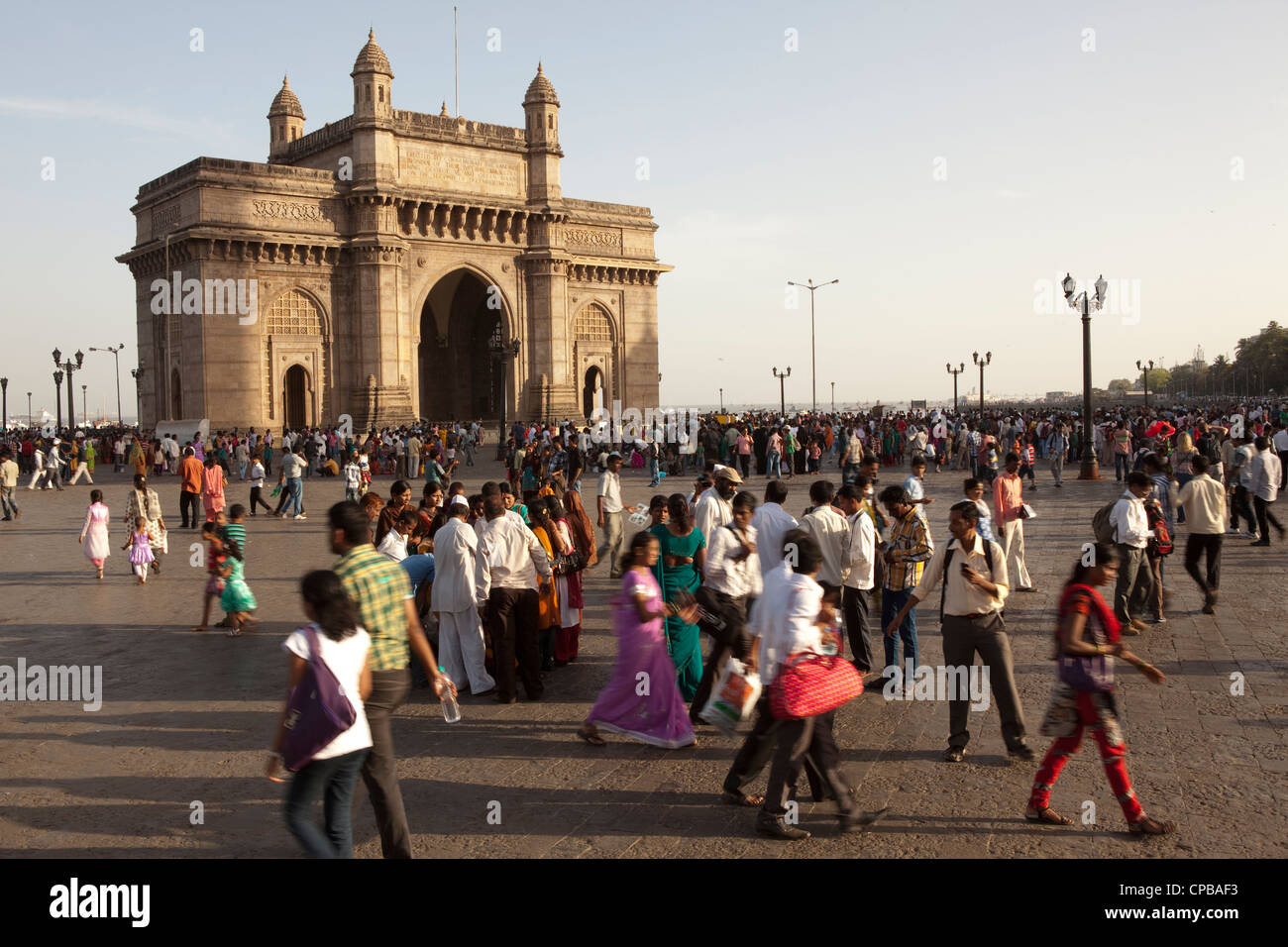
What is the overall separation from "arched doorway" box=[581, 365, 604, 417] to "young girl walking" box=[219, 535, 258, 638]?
39026 mm

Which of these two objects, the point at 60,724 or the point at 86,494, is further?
the point at 86,494

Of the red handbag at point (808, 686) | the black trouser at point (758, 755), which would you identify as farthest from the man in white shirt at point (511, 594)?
the red handbag at point (808, 686)

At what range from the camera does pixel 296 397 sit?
40469mm

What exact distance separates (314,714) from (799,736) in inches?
87.8

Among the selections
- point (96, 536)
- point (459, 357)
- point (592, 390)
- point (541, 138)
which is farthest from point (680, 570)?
point (459, 357)

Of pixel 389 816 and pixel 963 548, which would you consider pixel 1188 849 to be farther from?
pixel 389 816

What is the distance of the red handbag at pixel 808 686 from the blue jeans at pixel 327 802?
1925 millimetres

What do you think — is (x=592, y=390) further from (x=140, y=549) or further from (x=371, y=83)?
(x=140, y=549)

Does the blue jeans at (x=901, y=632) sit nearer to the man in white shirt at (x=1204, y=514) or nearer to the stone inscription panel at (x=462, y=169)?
the man in white shirt at (x=1204, y=514)

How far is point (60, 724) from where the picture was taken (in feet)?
24.0

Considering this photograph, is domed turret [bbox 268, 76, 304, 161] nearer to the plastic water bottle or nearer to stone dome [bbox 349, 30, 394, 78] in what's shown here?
stone dome [bbox 349, 30, 394, 78]

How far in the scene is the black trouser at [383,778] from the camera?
466cm

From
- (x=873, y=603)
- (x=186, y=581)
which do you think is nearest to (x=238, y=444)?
(x=186, y=581)

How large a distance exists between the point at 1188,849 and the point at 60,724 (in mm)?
6812
